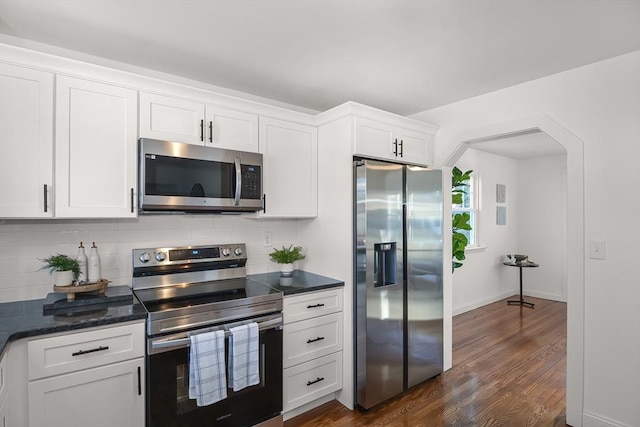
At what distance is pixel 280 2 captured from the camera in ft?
5.72

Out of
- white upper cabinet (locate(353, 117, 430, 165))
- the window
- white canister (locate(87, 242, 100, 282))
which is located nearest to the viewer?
white canister (locate(87, 242, 100, 282))

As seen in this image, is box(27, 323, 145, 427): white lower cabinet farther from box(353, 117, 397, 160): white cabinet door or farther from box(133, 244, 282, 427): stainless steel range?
box(353, 117, 397, 160): white cabinet door

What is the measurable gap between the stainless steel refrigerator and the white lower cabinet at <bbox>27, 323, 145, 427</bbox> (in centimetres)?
150

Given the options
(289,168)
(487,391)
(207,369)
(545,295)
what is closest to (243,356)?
(207,369)

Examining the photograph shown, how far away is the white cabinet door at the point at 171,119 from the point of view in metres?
2.22

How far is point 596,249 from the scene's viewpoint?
238 centimetres

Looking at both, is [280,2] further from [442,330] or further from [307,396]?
[442,330]

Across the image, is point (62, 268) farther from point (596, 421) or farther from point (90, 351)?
point (596, 421)

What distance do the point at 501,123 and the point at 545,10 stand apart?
3.79 ft

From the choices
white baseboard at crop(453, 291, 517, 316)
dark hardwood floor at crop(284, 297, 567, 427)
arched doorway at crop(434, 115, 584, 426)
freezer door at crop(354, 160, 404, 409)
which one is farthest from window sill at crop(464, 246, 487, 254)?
freezer door at crop(354, 160, 404, 409)

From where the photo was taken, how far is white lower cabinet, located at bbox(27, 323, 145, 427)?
1.68m

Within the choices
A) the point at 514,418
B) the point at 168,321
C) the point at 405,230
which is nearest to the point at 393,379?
the point at 514,418

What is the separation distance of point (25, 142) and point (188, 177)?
840mm

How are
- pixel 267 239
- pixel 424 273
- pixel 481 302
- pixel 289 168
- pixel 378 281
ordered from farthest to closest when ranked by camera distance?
pixel 481 302
pixel 267 239
pixel 424 273
pixel 289 168
pixel 378 281
